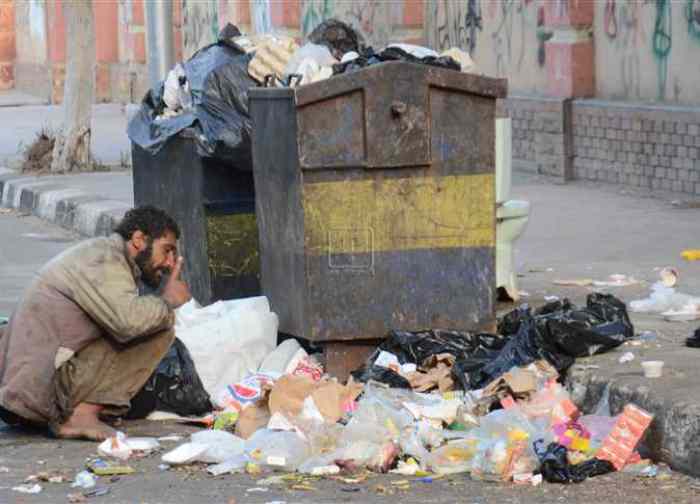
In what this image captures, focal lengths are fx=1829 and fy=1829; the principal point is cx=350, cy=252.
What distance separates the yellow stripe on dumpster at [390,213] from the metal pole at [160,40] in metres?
7.27

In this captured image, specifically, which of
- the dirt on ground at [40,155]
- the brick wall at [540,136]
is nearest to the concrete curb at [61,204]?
the dirt on ground at [40,155]

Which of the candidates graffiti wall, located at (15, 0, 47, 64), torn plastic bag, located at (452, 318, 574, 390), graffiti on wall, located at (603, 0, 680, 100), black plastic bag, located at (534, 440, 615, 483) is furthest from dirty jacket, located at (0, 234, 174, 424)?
graffiti wall, located at (15, 0, 47, 64)

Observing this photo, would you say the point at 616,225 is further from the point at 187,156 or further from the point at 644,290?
the point at 187,156

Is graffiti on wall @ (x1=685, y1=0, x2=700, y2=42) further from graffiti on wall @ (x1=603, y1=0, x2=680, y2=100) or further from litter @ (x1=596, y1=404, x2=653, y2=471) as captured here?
litter @ (x1=596, y1=404, x2=653, y2=471)

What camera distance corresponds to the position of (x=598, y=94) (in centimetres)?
1537

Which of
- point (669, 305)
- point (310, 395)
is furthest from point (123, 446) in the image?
point (669, 305)

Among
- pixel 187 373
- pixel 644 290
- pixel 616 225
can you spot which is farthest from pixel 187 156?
pixel 616 225

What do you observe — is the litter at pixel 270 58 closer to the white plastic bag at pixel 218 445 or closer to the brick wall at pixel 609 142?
the white plastic bag at pixel 218 445

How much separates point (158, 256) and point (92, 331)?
39cm

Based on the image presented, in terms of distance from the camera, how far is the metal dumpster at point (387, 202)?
759 centimetres

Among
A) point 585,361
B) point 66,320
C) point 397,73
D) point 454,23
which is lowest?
point 585,361

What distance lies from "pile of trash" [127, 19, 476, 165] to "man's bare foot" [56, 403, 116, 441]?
170cm

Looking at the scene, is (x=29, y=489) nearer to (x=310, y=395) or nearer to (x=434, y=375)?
(x=310, y=395)

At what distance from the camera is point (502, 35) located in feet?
56.4
